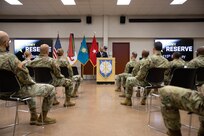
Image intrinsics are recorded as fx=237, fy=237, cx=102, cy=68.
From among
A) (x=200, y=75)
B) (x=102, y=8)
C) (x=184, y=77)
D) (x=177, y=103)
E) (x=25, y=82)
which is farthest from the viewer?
(x=102, y=8)

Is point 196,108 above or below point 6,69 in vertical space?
below

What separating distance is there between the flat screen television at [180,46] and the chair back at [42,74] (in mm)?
8959

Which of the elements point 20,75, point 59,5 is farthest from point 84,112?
point 59,5

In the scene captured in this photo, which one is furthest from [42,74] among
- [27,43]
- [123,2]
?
[27,43]

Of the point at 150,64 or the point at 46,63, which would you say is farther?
the point at 150,64

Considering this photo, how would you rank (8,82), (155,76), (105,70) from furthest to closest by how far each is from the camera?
1. (105,70)
2. (155,76)
3. (8,82)

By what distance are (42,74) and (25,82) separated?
102 cm

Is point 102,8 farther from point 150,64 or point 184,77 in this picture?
point 184,77

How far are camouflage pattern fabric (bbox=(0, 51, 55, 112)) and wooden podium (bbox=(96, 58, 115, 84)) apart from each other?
18.8 ft

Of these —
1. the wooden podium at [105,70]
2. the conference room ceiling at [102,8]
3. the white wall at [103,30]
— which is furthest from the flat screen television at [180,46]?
the wooden podium at [105,70]

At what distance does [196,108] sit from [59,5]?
888 cm

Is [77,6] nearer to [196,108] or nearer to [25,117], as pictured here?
[25,117]

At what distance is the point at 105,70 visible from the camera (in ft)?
29.9

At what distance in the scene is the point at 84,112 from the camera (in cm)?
431
